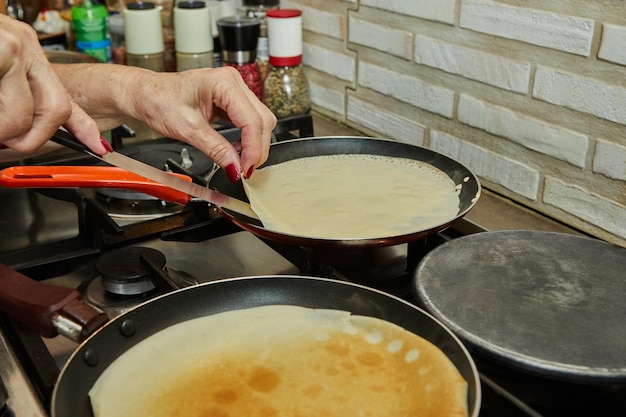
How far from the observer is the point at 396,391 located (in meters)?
0.64

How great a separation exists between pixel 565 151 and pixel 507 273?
35cm

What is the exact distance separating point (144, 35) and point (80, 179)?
73 centimetres

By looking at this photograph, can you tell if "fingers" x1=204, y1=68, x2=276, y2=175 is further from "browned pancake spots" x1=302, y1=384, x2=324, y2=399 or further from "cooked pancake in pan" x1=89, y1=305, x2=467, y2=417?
"browned pancake spots" x1=302, y1=384, x2=324, y2=399

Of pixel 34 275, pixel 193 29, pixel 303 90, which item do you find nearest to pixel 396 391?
pixel 34 275

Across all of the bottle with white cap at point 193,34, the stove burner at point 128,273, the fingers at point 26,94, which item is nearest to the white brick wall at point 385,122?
the bottle with white cap at point 193,34

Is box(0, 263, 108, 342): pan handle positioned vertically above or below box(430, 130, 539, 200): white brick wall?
above

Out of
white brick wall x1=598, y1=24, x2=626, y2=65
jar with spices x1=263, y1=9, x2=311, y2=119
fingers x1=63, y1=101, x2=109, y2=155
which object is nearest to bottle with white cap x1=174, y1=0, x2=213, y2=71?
jar with spices x1=263, y1=9, x2=311, y2=119

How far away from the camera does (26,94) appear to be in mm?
738

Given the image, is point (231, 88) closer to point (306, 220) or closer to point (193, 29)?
point (306, 220)

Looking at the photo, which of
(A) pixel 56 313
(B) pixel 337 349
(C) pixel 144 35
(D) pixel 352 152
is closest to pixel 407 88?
(D) pixel 352 152

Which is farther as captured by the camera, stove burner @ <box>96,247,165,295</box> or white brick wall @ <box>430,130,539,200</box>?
white brick wall @ <box>430,130,539,200</box>

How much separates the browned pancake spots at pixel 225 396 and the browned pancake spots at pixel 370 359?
13 cm

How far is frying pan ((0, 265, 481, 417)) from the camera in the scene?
2.04 ft

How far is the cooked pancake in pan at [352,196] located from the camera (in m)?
0.93
